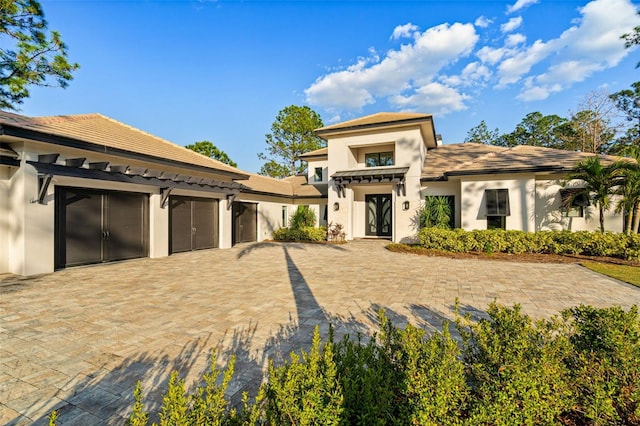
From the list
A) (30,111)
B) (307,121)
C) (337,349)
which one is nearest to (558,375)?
(337,349)

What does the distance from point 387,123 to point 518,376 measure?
17091 mm

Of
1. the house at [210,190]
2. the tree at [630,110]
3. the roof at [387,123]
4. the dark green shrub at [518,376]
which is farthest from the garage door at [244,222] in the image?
the tree at [630,110]

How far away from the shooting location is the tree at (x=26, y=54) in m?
13.6

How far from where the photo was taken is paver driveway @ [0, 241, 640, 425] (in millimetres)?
3289

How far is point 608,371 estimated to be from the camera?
235 centimetres

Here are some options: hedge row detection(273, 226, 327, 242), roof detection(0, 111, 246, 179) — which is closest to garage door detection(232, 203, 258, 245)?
hedge row detection(273, 226, 327, 242)

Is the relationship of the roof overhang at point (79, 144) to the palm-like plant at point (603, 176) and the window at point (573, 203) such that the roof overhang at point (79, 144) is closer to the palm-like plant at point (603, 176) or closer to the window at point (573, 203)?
the palm-like plant at point (603, 176)

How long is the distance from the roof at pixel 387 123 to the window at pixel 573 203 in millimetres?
8228

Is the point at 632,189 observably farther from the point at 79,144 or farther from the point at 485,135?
the point at 485,135

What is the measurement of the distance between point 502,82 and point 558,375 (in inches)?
942

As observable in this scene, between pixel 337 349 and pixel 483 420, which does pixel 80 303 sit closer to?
pixel 337 349

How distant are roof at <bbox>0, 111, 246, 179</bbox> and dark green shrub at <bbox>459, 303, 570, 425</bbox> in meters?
12.0

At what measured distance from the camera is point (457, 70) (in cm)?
2045

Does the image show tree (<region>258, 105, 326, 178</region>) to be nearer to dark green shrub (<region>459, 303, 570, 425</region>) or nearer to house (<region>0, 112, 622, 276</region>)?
house (<region>0, 112, 622, 276</region>)
